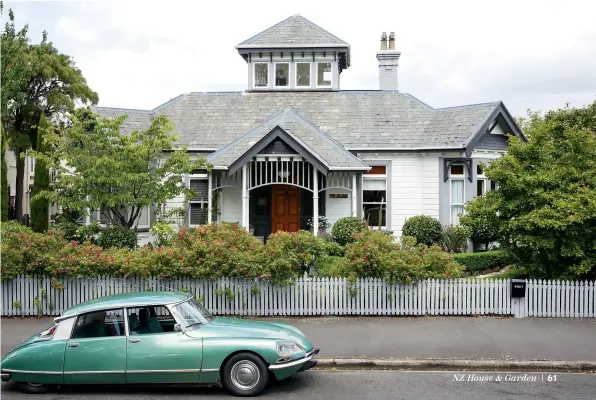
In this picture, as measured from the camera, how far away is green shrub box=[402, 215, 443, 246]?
19.4 metres

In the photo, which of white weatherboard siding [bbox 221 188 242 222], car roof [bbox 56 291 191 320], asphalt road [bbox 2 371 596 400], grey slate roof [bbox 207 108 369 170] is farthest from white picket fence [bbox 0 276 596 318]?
white weatherboard siding [bbox 221 188 242 222]

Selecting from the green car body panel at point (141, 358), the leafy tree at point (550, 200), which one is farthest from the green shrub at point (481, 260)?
the green car body panel at point (141, 358)

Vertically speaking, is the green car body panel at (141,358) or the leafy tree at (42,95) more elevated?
the leafy tree at (42,95)

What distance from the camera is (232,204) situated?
67.9ft

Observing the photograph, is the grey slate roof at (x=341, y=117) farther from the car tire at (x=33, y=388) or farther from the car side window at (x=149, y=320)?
the car tire at (x=33, y=388)

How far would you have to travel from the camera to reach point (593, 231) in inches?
499

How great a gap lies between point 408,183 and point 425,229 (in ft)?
7.38

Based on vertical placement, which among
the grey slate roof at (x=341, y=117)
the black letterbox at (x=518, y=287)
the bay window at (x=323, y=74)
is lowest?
the black letterbox at (x=518, y=287)

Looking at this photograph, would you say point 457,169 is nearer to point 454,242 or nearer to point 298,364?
point 454,242

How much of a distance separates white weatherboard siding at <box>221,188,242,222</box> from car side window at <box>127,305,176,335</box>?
1254cm

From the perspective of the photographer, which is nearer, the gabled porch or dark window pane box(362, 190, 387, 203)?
the gabled porch

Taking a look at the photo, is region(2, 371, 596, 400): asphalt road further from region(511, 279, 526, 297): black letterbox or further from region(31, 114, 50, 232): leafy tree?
region(31, 114, 50, 232): leafy tree

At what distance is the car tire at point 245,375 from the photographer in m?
7.74

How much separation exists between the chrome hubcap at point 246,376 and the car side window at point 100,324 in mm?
1655
